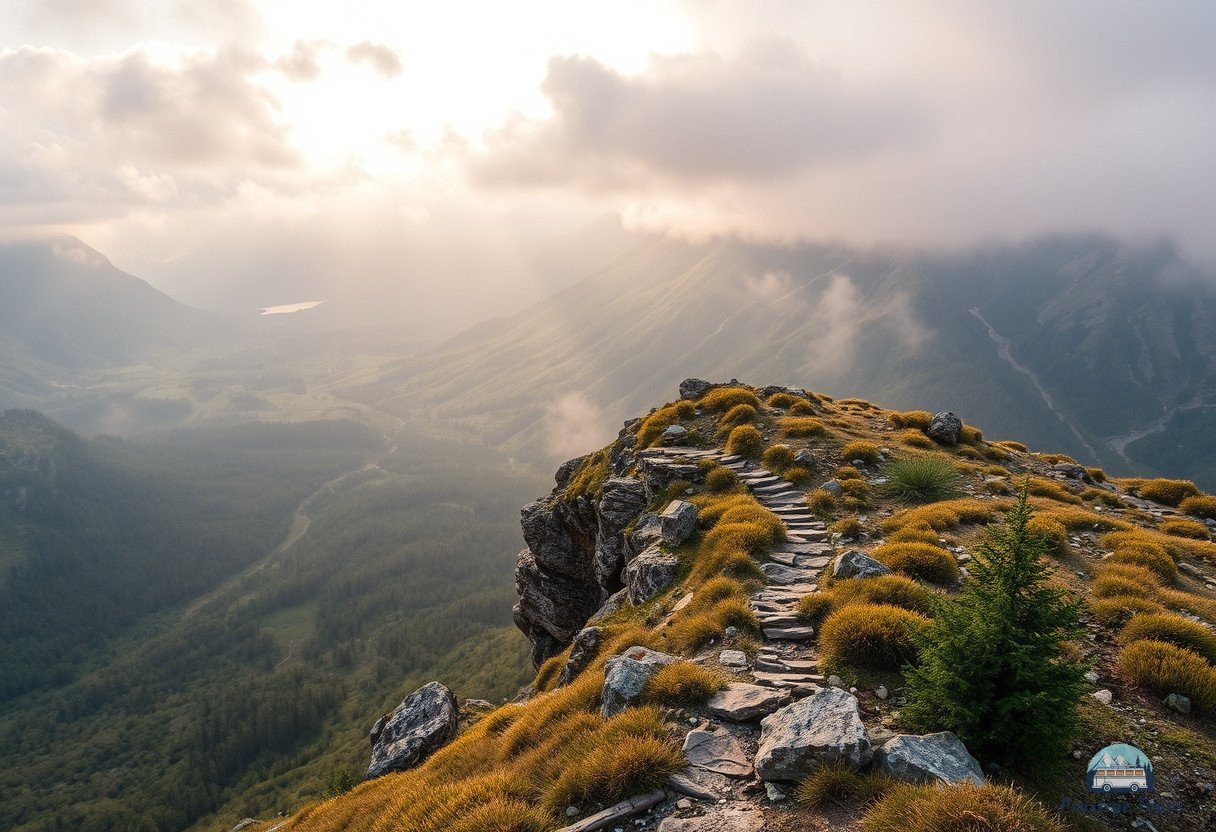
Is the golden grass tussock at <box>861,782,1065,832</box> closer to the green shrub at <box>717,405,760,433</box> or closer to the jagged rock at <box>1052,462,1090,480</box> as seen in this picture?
the green shrub at <box>717,405,760,433</box>

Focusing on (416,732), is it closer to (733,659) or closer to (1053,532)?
(733,659)

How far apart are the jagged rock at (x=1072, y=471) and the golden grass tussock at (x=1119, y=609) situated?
20414 mm

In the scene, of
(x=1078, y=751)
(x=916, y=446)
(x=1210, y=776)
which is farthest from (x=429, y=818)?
(x=916, y=446)

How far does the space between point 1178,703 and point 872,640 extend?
5.10 meters

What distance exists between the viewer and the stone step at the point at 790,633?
13.7m

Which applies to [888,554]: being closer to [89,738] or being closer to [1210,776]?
[1210,776]

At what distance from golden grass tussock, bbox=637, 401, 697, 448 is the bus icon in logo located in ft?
91.0

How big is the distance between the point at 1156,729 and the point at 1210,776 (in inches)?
40.8

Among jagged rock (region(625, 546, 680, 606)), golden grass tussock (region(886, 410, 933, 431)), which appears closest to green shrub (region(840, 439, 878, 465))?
golden grass tussock (region(886, 410, 933, 431))

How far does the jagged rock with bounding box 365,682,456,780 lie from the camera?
2298 centimetres

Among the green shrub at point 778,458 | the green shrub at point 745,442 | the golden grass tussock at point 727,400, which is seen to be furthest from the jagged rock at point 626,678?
the golden grass tussock at point 727,400

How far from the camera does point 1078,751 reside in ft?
28.8

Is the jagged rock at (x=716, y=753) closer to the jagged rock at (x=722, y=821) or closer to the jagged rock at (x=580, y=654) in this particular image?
the jagged rock at (x=722, y=821)

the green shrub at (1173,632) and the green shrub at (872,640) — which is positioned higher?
the green shrub at (872,640)
